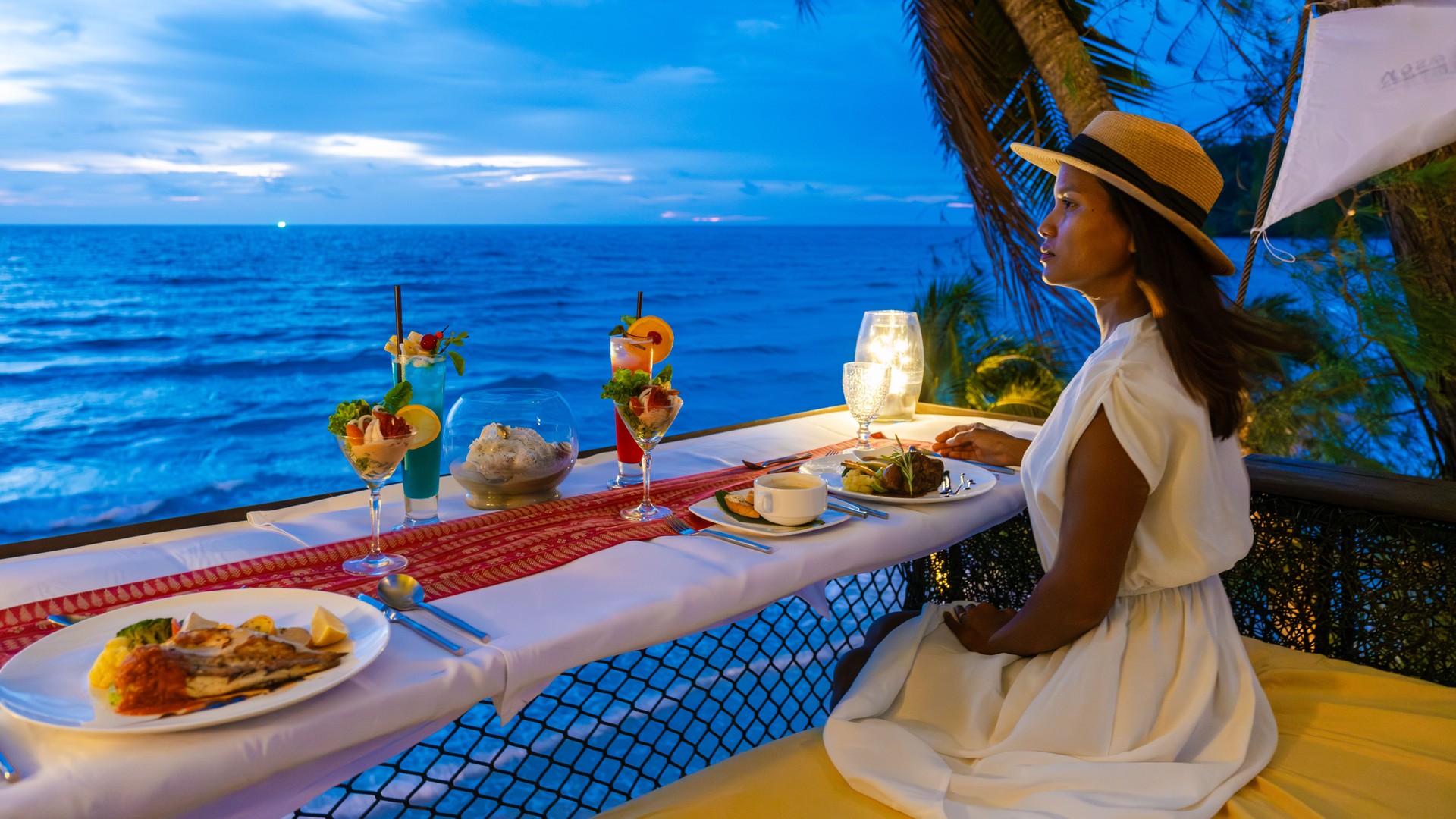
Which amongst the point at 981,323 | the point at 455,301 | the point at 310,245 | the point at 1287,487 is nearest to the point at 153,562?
the point at 1287,487

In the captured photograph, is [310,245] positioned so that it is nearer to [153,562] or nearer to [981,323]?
[981,323]

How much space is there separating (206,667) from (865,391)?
5.23ft

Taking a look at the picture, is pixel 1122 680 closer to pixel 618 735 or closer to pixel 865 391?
pixel 865 391

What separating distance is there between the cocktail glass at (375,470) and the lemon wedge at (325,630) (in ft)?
0.85

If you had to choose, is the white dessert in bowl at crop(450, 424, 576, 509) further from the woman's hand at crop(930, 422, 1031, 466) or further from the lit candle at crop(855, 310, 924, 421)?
the lit candle at crop(855, 310, 924, 421)

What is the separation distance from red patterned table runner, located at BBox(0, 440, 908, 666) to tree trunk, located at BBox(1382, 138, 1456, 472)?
10.8 ft

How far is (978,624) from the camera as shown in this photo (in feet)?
5.60

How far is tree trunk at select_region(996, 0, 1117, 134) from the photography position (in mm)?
4023

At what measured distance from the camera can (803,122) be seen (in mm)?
35688

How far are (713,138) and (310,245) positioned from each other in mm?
15100

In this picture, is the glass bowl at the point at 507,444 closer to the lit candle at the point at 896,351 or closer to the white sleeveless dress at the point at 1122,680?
the white sleeveless dress at the point at 1122,680

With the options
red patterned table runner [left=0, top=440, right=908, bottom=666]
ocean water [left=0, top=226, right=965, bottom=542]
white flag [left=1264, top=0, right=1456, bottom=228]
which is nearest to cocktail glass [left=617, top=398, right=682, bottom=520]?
red patterned table runner [left=0, top=440, right=908, bottom=666]

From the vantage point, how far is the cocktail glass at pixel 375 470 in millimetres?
1245

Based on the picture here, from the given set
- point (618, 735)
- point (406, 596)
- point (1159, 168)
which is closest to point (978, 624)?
point (1159, 168)
